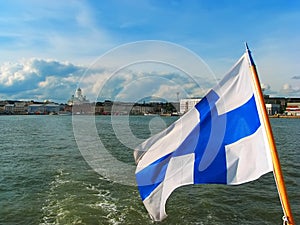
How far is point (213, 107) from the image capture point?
4004 mm

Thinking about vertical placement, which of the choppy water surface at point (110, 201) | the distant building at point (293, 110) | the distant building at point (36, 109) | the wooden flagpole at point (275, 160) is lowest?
the choppy water surface at point (110, 201)

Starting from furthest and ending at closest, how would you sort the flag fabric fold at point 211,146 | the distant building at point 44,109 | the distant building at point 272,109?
the distant building at point 44,109, the distant building at point 272,109, the flag fabric fold at point 211,146

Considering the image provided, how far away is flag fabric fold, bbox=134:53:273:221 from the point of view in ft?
12.3

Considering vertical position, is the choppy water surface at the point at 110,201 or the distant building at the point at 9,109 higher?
the distant building at the point at 9,109

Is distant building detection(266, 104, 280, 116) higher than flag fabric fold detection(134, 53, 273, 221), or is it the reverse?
distant building detection(266, 104, 280, 116)

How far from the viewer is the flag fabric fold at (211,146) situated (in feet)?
12.3

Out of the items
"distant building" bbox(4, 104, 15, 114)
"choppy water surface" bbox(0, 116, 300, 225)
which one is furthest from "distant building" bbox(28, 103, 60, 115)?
"choppy water surface" bbox(0, 116, 300, 225)

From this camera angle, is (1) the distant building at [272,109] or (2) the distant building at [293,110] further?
(1) the distant building at [272,109]

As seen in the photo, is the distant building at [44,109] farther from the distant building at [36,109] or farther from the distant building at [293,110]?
the distant building at [293,110]

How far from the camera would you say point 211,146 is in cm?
395

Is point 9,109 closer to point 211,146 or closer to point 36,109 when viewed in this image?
point 36,109

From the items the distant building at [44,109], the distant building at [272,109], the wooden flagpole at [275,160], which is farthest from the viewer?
the distant building at [44,109]

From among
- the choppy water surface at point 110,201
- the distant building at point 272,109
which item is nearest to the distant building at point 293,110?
the distant building at point 272,109

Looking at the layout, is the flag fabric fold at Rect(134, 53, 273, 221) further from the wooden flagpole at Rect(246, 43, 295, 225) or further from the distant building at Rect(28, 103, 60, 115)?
the distant building at Rect(28, 103, 60, 115)
